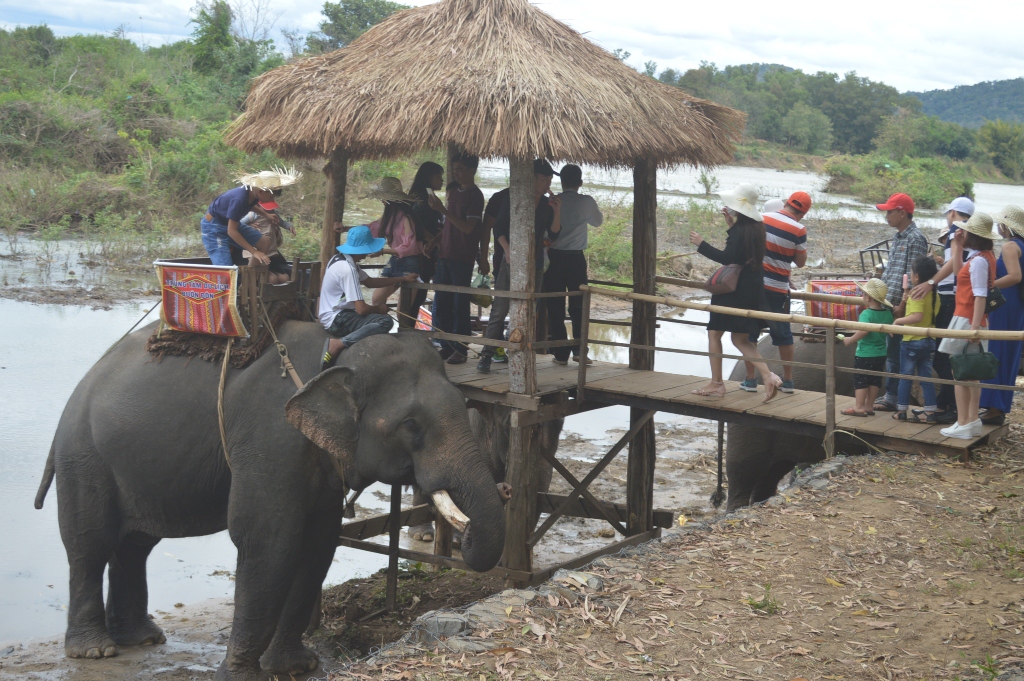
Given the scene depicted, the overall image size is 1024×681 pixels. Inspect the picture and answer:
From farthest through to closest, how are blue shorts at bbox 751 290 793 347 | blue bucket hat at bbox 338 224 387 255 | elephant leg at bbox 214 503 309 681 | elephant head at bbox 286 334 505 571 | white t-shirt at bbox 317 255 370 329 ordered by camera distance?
blue shorts at bbox 751 290 793 347 < blue bucket hat at bbox 338 224 387 255 < white t-shirt at bbox 317 255 370 329 < elephant leg at bbox 214 503 309 681 < elephant head at bbox 286 334 505 571

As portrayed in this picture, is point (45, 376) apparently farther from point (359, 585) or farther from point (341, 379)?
point (341, 379)

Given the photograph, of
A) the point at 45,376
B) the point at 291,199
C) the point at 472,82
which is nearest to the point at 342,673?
the point at 472,82

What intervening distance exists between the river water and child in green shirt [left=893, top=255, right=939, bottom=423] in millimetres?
2136

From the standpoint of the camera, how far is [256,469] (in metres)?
5.69

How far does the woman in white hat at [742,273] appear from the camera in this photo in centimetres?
708

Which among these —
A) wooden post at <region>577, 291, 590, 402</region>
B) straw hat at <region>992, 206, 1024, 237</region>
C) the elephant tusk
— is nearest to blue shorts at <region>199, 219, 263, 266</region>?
wooden post at <region>577, 291, 590, 402</region>

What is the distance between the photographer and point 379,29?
7906 mm

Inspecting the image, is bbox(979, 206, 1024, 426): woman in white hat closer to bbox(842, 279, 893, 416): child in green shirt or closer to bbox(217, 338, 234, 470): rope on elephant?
bbox(842, 279, 893, 416): child in green shirt

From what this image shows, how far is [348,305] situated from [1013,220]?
14.8 ft

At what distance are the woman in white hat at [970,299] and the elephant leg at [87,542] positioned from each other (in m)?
5.46

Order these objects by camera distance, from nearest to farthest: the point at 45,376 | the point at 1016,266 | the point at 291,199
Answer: the point at 1016,266 < the point at 45,376 < the point at 291,199

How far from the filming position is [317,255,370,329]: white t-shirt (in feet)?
19.7

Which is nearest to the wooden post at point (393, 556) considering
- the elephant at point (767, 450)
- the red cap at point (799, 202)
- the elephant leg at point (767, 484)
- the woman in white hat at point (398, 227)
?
the woman in white hat at point (398, 227)

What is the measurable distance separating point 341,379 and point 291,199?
16.9 metres
